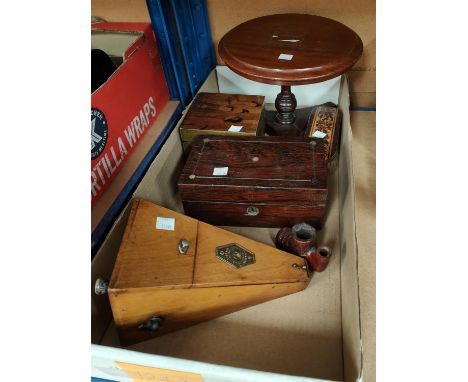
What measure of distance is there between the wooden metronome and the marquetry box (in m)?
0.38

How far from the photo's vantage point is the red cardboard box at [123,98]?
112 centimetres

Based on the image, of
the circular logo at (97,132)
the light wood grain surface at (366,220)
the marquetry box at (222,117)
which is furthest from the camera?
the marquetry box at (222,117)

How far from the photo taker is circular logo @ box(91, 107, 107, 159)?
1.08 meters

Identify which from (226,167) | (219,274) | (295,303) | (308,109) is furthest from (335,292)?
(308,109)

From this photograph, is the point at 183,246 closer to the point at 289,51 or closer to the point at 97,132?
the point at 97,132

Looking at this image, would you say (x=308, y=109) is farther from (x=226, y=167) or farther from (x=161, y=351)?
(x=161, y=351)

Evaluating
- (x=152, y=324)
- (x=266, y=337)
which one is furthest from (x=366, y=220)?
(x=152, y=324)

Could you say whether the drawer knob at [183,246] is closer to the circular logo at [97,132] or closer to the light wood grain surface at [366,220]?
the circular logo at [97,132]

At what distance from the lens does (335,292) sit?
3.23ft

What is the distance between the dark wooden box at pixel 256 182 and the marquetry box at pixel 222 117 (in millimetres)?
88

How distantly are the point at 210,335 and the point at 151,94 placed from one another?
906 millimetres

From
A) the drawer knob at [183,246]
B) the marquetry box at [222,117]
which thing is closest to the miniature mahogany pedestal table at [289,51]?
the marquetry box at [222,117]

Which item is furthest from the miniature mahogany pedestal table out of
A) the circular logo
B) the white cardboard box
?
the circular logo

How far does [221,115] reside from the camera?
132 centimetres
